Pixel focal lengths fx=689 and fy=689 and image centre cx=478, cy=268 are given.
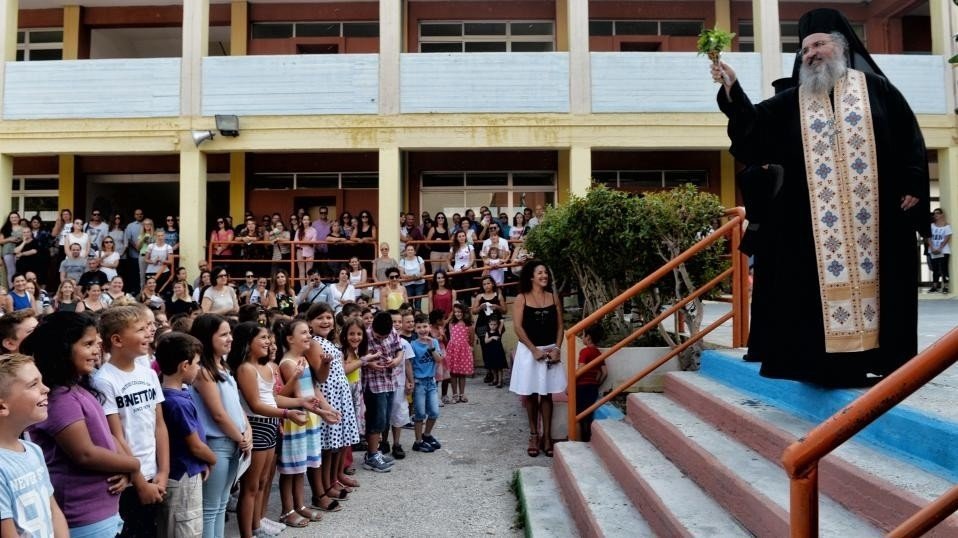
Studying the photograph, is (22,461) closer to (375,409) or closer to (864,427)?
(864,427)

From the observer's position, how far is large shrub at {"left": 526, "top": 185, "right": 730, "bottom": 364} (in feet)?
21.4

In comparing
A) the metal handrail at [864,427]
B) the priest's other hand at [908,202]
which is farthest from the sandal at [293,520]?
the priest's other hand at [908,202]

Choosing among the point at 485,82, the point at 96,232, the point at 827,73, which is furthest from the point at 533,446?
the point at 96,232

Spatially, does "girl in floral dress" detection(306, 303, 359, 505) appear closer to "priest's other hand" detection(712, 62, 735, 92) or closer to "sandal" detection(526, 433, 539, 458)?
"sandal" detection(526, 433, 539, 458)

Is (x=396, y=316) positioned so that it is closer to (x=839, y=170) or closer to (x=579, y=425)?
(x=579, y=425)

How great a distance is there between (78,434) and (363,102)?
35.9 feet

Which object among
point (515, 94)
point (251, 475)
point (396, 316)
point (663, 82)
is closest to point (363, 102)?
point (515, 94)

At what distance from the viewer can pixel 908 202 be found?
348cm

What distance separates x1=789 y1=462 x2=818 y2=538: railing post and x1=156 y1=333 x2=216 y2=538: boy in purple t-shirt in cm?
277

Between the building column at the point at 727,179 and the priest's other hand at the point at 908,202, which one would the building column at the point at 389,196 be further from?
the priest's other hand at the point at 908,202

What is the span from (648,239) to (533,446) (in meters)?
2.21

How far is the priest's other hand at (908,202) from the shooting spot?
11.3 ft

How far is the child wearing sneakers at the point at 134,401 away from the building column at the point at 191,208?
33.6 ft

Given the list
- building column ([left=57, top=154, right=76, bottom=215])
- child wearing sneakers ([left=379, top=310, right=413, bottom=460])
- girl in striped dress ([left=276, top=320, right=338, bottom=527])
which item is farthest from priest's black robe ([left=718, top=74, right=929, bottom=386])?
building column ([left=57, top=154, right=76, bottom=215])
